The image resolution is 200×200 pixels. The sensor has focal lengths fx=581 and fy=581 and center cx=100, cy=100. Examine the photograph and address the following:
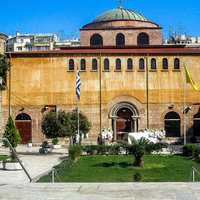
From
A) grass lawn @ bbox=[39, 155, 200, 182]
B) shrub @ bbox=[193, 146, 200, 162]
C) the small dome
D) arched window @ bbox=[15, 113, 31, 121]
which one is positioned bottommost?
grass lawn @ bbox=[39, 155, 200, 182]

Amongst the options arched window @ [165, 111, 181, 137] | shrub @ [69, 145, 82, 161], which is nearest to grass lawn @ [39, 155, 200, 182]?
shrub @ [69, 145, 82, 161]

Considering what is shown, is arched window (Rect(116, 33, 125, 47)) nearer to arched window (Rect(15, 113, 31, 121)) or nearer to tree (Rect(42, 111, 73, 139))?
arched window (Rect(15, 113, 31, 121))

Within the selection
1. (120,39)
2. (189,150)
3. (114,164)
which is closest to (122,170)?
(114,164)

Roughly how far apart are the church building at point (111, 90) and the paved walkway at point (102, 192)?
3473 cm

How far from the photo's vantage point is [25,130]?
50.2m

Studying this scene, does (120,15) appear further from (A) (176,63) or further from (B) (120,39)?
(A) (176,63)

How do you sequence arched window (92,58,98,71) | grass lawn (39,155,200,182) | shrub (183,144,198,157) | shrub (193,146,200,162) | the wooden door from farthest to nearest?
arched window (92,58,98,71) → the wooden door → shrub (183,144,198,157) → shrub (193,146,200,162) → grass lawn (39,155,200,182)

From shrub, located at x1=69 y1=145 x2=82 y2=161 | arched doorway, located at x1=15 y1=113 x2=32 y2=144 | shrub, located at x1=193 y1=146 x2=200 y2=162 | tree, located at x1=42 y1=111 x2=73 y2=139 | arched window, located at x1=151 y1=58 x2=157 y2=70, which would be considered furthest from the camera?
arched window, located at x1=151 y1=58 x2=157 y2=70

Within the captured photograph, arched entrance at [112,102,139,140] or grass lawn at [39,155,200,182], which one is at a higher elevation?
arched entrance at [112,102,139,140]

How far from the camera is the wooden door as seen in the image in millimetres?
50062

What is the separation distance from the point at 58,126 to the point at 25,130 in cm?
1320

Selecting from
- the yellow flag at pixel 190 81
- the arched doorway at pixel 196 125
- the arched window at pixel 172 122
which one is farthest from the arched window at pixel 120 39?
the arched doorway at pixel 196 125

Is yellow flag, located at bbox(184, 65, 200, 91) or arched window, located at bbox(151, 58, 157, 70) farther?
arched window, located at bbox(151, 58, 157, 70)

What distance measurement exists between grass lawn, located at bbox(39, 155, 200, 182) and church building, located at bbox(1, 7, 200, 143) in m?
18.5
